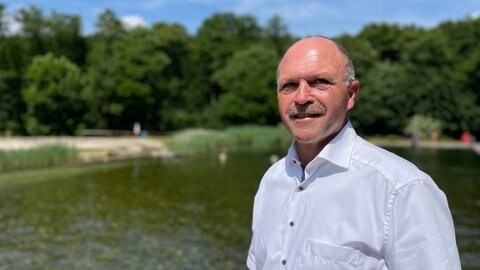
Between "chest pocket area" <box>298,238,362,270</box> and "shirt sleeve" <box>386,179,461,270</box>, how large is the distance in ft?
0.51

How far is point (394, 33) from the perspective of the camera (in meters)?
67.0

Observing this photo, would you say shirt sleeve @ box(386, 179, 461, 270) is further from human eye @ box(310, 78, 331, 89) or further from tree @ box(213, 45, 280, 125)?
tree @ box(213, 45, 280, 125)

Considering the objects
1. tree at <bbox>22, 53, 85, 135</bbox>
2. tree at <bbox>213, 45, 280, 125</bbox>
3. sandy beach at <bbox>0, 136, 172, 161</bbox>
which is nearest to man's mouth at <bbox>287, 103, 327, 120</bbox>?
sandy beach at <bbox>0, 136, 172, 161</bbox>

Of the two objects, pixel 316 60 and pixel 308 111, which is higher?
pixel 316 60

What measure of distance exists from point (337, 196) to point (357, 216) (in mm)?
118

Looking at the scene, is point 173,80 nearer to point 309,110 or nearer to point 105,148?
point 105,148

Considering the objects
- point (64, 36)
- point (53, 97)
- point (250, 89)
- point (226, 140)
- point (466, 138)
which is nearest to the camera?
point (226, 140)

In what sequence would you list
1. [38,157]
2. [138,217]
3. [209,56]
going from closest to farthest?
[138,217] < [38,157] < [209,56]

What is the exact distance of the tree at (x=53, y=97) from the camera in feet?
148

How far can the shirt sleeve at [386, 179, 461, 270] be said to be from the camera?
1.64m

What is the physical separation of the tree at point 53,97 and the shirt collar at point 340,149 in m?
46.9

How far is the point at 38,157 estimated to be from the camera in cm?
2370

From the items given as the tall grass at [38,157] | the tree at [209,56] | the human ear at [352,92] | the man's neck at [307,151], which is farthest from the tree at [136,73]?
the human ear at [352,92]

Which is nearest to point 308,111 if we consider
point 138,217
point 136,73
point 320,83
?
point 320,83
